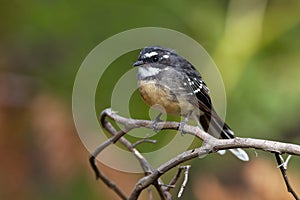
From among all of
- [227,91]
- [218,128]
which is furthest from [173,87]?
[227,91]

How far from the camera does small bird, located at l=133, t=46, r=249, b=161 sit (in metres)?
2.74

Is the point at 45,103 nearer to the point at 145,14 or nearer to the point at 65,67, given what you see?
the point at 65,67

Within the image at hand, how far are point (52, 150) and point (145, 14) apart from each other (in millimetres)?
1235

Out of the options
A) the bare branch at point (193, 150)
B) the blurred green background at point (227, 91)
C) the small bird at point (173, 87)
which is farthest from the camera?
the blurred green background at point (227, 91)

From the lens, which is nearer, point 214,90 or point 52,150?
point 214,90

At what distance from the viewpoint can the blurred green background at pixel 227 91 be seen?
410 cm

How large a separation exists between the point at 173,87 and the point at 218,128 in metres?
0.26

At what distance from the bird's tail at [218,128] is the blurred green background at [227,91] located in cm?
85

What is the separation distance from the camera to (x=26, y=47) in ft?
16.0

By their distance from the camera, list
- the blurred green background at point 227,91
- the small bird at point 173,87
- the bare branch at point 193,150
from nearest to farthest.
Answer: the bare branch at point 193,150, the small bird at point 173,87, the blurred green background at point 227,91

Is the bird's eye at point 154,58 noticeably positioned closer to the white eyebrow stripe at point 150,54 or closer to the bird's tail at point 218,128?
the white eyebrow stripe at point 150,54

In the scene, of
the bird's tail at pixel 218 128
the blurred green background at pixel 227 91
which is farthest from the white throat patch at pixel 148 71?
the blurred green background at pixel 227 91

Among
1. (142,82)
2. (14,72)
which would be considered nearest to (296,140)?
(142,82)

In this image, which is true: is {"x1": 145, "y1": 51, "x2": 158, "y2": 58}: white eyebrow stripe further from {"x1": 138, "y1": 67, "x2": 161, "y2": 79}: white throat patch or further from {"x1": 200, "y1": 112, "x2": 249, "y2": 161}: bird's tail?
{"x1": 200, "y1": 112, "x2": 249, "y2": 161}: bird's tail
